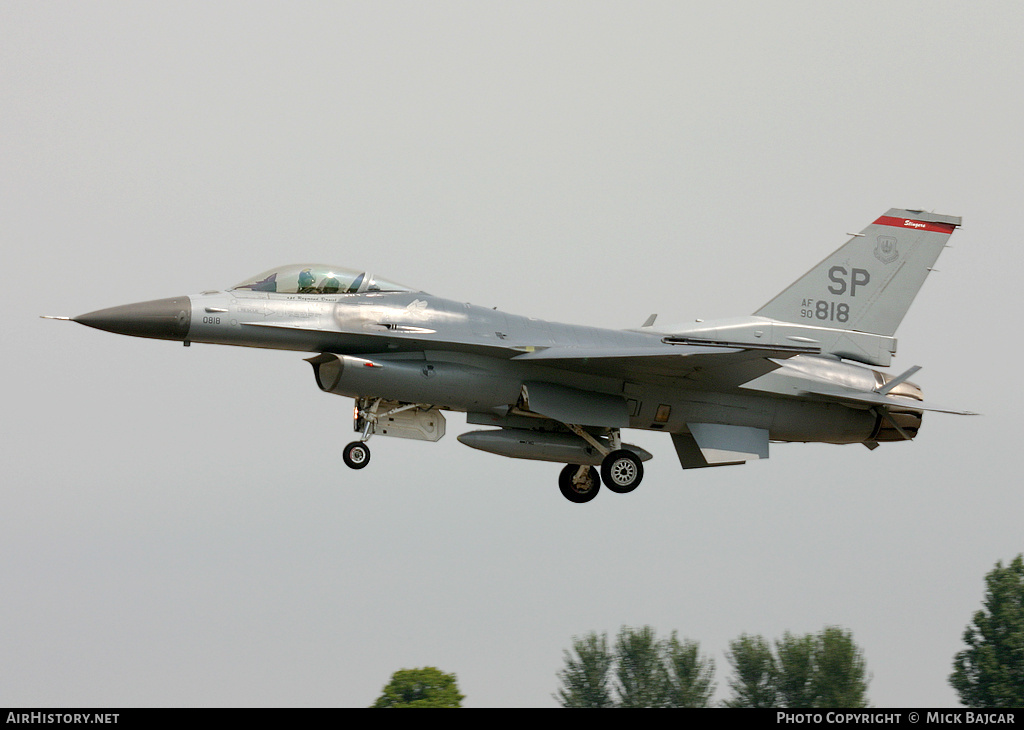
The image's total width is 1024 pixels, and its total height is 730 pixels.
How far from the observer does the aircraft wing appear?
19.7 metres

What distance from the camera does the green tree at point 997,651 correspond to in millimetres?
48406

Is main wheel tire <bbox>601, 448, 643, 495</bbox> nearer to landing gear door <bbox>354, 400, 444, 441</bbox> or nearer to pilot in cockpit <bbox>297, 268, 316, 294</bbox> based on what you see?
landing gear door <bbox>354, 400, 444, 441</bbox>

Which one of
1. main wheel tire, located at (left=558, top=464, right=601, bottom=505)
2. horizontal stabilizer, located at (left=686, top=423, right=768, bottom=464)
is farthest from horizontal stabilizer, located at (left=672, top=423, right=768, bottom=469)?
main wheel tire, located at (left=558, top=464, right=601, bottom=505)

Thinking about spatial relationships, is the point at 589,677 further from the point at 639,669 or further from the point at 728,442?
the point at 728,442

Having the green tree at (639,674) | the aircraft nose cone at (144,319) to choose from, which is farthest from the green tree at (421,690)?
the aircraft nose cone at (144,319)

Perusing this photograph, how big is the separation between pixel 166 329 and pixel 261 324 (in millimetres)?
1252

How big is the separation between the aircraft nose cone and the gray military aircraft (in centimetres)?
2

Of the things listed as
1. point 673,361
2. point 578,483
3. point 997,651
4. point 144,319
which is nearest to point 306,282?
point 144,319

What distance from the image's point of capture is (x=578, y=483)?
2247 centimetres

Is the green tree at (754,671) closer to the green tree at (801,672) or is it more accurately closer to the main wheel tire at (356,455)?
the green tree at (801,672)

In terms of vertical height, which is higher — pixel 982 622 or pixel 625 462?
pixel 982 622
